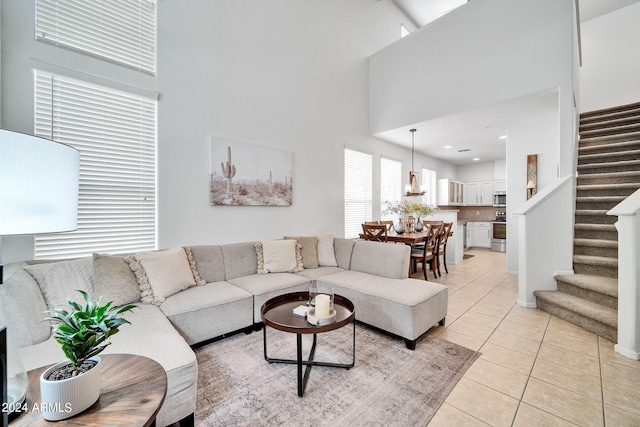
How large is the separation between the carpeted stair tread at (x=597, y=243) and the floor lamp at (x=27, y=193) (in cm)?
509

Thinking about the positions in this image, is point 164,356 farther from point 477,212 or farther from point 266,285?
point 477,212

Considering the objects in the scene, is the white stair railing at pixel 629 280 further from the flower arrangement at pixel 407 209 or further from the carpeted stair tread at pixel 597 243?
the flower arrangement at pixel 407 209

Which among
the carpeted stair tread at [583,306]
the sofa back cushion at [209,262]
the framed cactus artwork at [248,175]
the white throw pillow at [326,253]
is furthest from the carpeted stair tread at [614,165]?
the sofa back cushion at [209,262]

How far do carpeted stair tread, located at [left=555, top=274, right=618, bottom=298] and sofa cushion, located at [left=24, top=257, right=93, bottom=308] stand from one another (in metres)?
4.89

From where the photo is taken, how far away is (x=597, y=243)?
336 centimetres

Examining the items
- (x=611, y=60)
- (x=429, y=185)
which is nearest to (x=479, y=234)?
(x=429, y=185)

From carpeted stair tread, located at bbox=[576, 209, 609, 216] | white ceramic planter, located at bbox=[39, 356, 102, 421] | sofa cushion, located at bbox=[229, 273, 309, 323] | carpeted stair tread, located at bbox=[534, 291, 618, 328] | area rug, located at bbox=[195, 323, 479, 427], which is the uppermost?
carpeted stair tread, located at bbox=[576, 209, 609, 216]

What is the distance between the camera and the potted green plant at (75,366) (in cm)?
81

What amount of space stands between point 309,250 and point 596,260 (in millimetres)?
3560

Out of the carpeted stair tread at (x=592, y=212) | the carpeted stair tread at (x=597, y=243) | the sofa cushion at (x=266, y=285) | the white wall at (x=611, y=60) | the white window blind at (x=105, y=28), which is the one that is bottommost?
the sofa cushion at (x=266, y=285)

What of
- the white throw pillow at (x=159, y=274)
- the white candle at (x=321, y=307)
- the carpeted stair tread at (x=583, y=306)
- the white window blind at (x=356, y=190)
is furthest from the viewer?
Result: the white window blind at (x=356, y=190)

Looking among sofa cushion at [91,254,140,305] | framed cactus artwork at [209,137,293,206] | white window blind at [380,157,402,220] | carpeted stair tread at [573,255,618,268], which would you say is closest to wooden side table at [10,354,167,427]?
sofa cushion at [91,254,140,305]

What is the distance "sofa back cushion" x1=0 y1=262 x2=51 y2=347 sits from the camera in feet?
5.17

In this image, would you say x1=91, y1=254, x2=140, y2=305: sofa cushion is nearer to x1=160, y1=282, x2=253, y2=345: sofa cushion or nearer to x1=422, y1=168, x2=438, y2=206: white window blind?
x1=160, y1=282, x2=253, y2=345: sofa cushion
